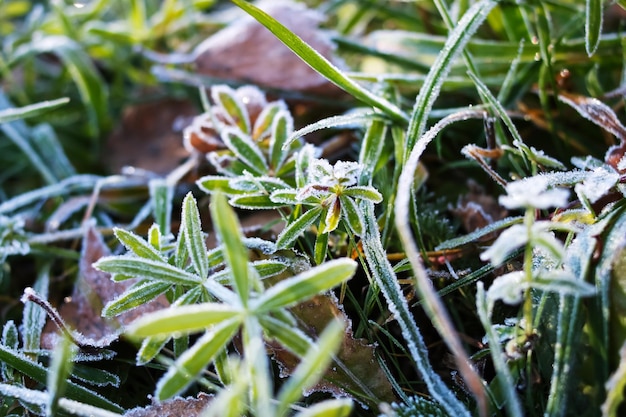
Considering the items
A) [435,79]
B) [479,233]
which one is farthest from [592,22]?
[479,233]

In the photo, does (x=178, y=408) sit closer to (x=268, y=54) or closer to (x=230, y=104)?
(x=230, y=104)

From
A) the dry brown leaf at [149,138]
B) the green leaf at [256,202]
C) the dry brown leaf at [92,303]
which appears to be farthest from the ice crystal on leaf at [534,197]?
the dry brown leaf at [149,138]

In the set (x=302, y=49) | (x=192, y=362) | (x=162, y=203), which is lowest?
(x=162, y=203)

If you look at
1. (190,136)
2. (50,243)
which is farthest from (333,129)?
(50,243)

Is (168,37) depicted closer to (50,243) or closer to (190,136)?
(190,136)

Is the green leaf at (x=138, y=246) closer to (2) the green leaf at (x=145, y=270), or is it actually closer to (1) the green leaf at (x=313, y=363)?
(2) the green leaf at (x=145, y=270)
